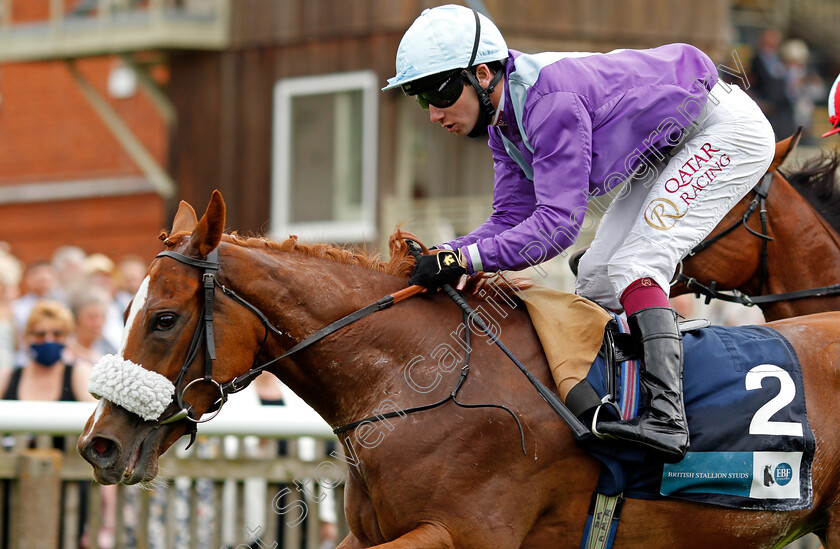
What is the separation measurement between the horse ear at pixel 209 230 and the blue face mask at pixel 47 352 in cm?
329

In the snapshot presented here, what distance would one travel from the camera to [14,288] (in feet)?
28.4

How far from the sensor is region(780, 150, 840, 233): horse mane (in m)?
5.02

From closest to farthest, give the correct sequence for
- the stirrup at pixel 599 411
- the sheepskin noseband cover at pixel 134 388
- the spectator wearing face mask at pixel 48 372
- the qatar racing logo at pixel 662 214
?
the sheepskin noseband cover at pixel 134 388 → the stirrup at pixel 599 411 → the qatar racing logo at pixel 662 214 → the spectator wearing face mask at pixel 48 372

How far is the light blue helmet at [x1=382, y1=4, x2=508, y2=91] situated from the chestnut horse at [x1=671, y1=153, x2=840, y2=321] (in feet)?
5.05

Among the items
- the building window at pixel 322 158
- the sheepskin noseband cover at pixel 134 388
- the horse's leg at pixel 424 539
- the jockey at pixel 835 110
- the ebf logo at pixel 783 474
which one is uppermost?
the jockey at pixel 835 110

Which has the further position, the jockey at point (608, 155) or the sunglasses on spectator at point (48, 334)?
the sunglasses on spectator at point (48, 334)

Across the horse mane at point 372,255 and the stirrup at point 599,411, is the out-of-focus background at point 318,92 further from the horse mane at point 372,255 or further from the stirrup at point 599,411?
the stirrup at point 599,411

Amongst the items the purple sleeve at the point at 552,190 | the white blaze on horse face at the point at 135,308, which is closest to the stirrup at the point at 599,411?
the purple sleeve at the point at 552,190

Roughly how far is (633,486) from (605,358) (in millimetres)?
451

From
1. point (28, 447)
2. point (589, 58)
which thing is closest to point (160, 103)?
point (28, 447)

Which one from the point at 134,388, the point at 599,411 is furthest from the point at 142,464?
the point at 599,411

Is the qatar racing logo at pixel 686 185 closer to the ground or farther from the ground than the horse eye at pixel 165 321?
farther from the ground

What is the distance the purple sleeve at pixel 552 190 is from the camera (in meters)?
3.78

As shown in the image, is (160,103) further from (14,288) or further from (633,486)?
(633,486)
